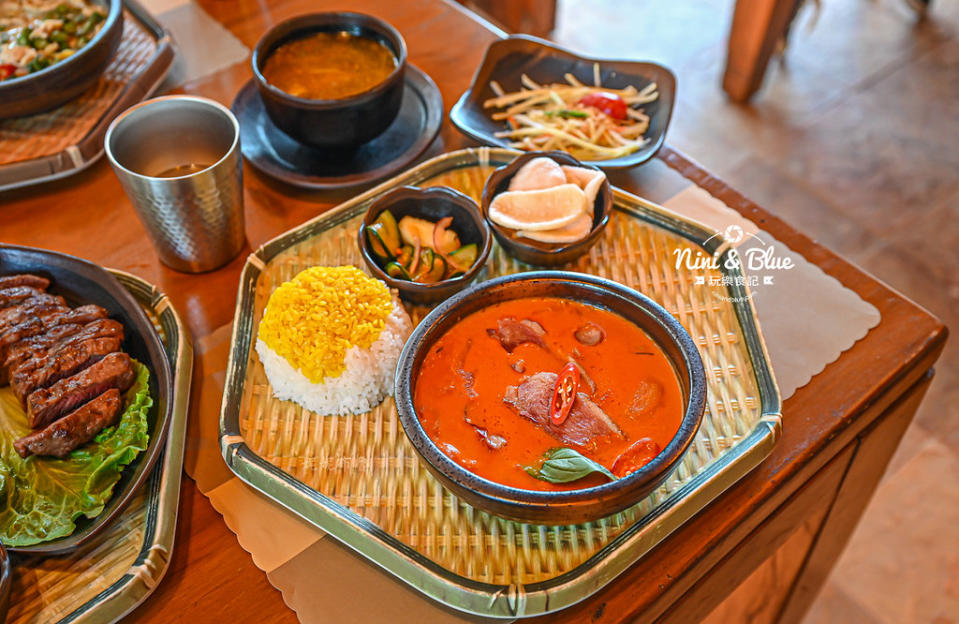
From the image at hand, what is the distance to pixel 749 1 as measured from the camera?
12.5 ft

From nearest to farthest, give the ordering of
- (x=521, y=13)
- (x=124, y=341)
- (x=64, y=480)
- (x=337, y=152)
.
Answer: (x=64, y=480)
(x=124, y=341)
(x=337, y=152)
(x=521, y=13)

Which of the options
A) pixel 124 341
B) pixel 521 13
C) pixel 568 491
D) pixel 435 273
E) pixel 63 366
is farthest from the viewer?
pixel 521 13

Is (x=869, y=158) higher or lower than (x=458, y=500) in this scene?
lower

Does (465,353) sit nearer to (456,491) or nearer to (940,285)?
(456,491)

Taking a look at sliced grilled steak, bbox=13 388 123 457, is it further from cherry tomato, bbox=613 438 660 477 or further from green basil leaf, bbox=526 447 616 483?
cherry tomato, bbox=613 438 660 477

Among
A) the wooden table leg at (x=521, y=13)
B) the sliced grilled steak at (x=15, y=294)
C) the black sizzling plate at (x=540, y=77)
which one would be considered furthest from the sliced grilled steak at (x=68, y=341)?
the wooden table leg at (x=521, y=13)

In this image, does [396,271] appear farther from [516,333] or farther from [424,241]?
[516,333]

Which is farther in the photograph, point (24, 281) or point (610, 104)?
point (610, 104)

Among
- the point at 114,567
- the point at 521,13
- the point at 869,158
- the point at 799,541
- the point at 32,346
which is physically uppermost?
the point at 32,346

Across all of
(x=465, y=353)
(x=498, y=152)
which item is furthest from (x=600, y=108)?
(x=465, y=353)

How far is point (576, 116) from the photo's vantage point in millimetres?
2117

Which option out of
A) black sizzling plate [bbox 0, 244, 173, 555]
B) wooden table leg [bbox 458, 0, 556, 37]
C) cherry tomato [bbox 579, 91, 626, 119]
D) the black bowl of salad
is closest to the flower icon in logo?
cherry tomato [bbox 579, 91, 626, 119]

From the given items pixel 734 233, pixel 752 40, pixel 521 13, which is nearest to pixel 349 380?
pixel 734 233

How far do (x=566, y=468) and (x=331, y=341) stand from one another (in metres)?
0.50
